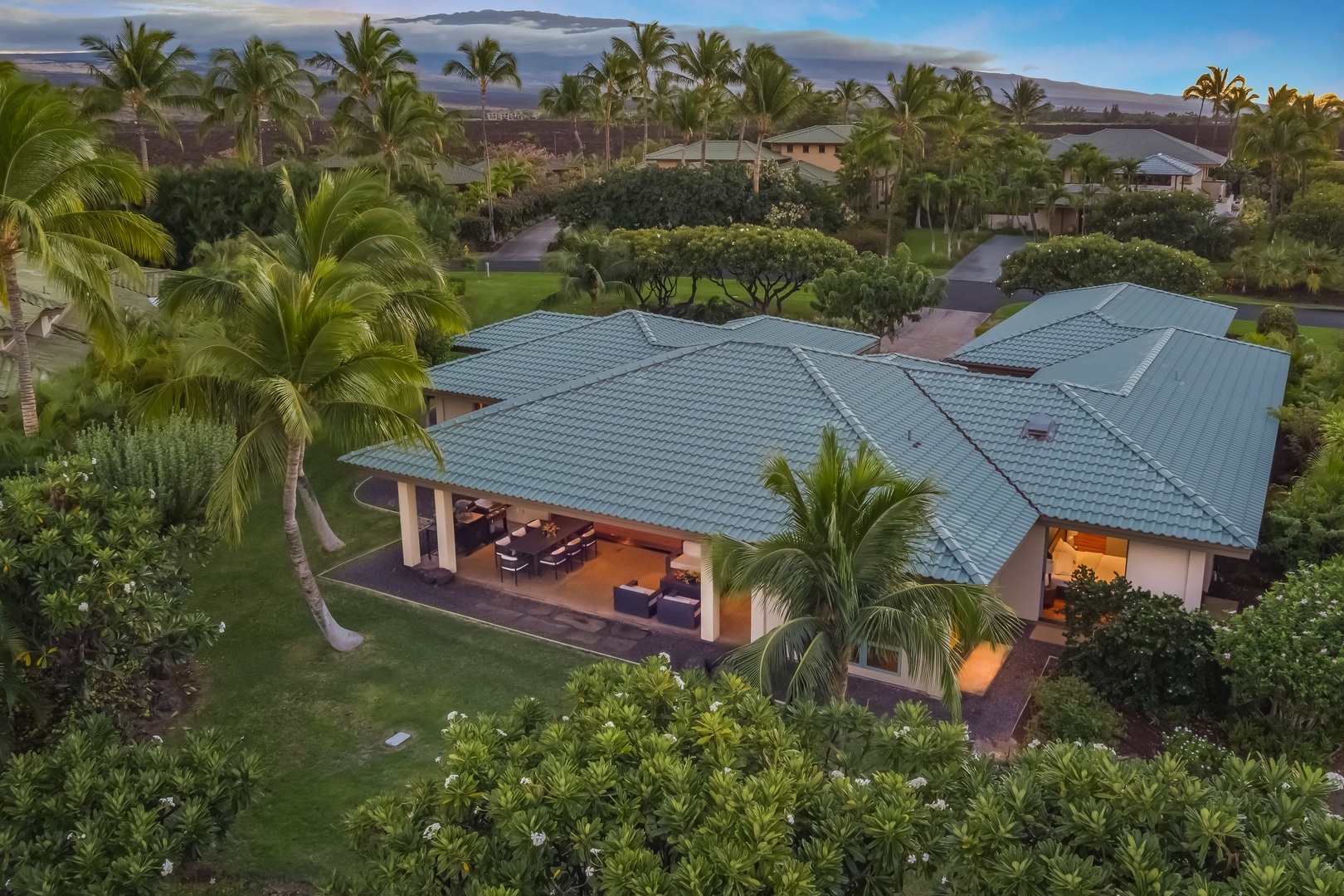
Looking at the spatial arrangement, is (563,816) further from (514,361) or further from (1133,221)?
(1133,221)

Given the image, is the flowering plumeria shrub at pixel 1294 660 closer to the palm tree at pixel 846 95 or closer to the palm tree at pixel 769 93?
the palm tree at pixel 769 93

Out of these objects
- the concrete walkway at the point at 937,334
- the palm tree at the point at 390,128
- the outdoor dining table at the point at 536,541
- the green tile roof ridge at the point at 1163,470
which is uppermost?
the palm tree at the point at 390,128

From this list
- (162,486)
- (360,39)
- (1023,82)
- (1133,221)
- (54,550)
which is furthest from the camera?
(1023,82)

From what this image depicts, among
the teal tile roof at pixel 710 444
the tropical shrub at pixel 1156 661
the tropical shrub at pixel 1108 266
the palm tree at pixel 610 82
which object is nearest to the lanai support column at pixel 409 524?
the teal tile roof at pixel 710 444

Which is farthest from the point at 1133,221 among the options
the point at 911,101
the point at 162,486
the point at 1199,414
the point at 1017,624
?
the point at 162,486

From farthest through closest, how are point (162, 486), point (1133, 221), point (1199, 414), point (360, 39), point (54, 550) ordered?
point (1133, 221), point (360, 39), point (1199, 414), point (162, 486), point (54, 550)

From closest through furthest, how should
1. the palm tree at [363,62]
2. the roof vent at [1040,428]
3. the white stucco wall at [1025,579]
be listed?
the white stucco wall at [1025,579]
the roof vent at [1040,428]
the palm tree at [363,62]

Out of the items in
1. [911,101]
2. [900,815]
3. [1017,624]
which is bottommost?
[1017,624]
